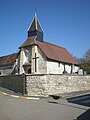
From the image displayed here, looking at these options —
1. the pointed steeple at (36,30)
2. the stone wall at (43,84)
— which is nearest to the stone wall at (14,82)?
the stone wall at (43,84)

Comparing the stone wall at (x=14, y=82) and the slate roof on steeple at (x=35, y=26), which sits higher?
the slate roof on steeple at (x=35, y=26)

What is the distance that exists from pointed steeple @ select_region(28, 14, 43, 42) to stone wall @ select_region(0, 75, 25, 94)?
10.7 metres

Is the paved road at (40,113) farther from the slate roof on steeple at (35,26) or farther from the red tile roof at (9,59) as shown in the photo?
the red tile roof at (9,59)

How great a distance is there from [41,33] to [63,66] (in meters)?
7.21

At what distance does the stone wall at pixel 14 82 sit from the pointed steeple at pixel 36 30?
35.0 feet

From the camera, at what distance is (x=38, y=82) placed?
20.5m

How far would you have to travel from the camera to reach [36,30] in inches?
1314

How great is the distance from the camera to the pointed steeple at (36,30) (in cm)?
3354

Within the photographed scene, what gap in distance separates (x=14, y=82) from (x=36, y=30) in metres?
12.8

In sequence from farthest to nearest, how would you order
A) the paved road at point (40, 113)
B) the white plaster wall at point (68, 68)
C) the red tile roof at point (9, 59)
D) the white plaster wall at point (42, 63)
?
the red tile roof at point (9, 59) < the white plaster wall at point (68, 68) < the white plaster wall at point (42, 63) < the paved road at point (40, 113)

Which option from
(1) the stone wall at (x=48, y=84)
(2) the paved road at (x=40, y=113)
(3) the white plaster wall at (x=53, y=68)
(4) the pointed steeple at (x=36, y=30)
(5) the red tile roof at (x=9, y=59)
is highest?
(4) the pointed steeple at (x=36, y=30)

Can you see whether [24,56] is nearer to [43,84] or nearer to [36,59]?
[36,59]

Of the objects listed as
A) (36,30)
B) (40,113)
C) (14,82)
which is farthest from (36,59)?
(40,113)

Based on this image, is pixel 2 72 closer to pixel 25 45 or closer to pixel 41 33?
pixel 25 45
